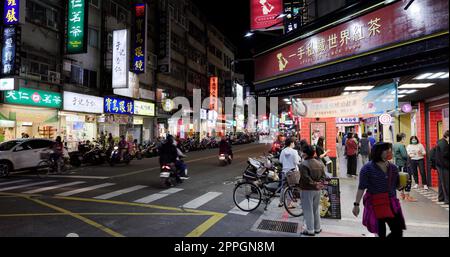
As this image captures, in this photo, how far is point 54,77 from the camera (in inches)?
872

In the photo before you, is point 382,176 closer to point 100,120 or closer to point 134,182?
point 134,182

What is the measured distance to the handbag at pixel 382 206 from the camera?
13.8 ft

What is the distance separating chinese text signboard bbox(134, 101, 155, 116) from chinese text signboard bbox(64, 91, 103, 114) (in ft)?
16.8

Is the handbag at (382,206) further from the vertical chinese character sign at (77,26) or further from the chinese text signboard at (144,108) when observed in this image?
the chinese text signboard at (144,108)

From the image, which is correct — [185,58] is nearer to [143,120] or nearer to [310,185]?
[143,120]

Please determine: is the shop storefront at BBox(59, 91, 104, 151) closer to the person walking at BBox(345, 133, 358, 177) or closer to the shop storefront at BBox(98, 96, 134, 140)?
the shop storefront at BBox(98, 96, 134, 140)

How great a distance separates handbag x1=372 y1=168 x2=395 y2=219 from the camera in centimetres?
421

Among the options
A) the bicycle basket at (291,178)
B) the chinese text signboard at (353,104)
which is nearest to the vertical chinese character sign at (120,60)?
the chinese text signboard at (353,104)

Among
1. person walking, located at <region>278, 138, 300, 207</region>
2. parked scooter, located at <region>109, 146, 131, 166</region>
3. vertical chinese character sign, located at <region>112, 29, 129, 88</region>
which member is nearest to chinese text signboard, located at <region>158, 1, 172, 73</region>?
vertical chinese character sign, located at <region>112, 29, 129, 88</region>

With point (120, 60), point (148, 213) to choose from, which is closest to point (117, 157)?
point (120, 60)

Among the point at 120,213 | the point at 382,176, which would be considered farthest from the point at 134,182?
the point at 382,176

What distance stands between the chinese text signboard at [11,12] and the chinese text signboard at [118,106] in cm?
1016

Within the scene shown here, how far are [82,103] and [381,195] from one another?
79.3 feet
